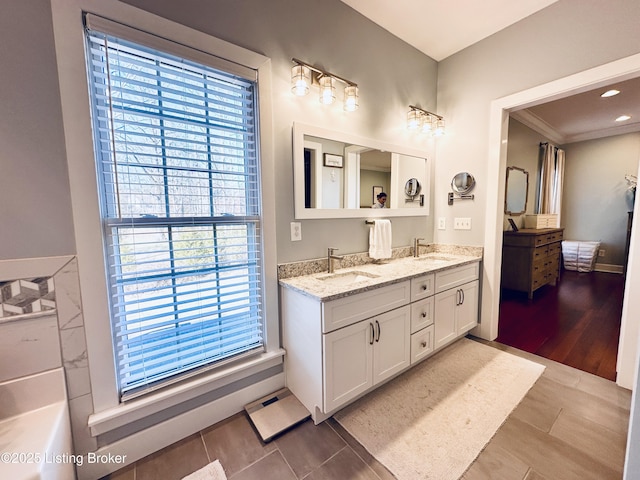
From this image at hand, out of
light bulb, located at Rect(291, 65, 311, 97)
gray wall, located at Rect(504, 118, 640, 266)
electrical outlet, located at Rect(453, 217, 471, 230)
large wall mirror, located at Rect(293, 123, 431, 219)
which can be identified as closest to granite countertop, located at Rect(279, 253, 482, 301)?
electrical outlet, located at Rect(453, 217, 471, 230)

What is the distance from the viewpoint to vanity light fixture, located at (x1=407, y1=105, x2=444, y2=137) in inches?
94.3

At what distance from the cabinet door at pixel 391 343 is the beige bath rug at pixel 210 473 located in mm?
938

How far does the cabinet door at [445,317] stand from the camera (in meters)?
2.09

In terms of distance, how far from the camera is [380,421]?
1.56 meters

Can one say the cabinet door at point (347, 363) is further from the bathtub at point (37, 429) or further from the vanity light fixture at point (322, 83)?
the vanity light fixture at point (322, 83)

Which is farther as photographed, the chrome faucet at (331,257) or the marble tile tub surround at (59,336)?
the chrome faucet at (331,257)

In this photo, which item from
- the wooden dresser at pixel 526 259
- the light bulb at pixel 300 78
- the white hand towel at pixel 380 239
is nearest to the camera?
the light bulb at pixel 300 78

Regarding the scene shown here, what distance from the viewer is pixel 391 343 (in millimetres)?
1744

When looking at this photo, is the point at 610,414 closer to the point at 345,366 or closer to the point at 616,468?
the point at 616,468

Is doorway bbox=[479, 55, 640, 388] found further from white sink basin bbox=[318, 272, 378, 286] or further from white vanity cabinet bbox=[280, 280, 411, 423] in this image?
white sink basin bbox=[318, 272, 378, 286]

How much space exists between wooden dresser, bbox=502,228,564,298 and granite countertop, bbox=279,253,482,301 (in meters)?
1.60

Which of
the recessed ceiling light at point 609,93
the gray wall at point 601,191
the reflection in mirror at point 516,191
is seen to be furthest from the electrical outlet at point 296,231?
the gray wall at point 601,191

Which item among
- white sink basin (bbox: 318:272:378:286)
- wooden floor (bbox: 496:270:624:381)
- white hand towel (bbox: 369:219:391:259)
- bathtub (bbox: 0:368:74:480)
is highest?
white hand towel (bbox: 369:219:391:259)

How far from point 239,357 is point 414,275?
1255 mm
